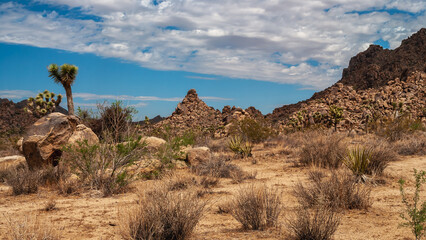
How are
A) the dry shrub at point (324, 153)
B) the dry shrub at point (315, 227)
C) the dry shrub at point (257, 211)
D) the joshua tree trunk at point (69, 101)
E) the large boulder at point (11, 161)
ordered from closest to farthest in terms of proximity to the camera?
the dry shrub at point (315, 227)
the dry shrub at point (257, 211)
the dry shrub at point (324, 153)
the large boulder at point (11, 161)
the joshua tree trunk at point (69, 101)

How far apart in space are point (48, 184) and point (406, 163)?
1268 centimetres

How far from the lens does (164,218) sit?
464cm

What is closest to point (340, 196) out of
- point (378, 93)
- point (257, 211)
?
point (257, 211)

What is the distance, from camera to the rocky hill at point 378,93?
47094 millimetres

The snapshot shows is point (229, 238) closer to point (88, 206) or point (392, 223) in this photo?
point (392, 223)

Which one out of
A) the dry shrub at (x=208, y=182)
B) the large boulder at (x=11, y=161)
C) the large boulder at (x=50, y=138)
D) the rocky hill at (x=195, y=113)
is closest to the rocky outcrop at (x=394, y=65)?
the rocky hill at (x=195, y=113)

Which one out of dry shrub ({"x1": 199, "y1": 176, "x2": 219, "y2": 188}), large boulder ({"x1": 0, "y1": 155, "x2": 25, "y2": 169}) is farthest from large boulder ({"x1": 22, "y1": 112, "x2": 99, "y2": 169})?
dry shrub ({"x1": 199, "y1": 176, "x2": 219, "y2": 188})

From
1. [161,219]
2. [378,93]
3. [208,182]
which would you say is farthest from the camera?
[378,93]

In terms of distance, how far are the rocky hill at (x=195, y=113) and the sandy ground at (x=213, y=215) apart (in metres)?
37.4

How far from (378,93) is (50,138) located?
5586 cm

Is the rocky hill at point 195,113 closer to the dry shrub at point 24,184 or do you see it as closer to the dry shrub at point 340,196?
the dry shrub at point 24,184

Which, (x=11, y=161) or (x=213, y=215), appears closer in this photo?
(x=213, y=215)

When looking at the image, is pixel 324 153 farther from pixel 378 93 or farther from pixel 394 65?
pixel 394 65

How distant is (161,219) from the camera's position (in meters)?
4.59
